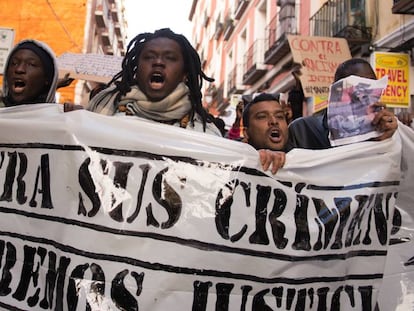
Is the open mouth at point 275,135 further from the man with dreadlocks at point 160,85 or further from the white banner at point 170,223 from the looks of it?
the white banner at point 170,223

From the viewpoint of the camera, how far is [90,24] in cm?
1658

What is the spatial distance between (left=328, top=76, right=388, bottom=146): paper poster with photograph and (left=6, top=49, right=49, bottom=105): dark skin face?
1.31 metres

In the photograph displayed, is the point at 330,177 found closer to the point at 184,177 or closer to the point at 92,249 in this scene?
the point at 184,177

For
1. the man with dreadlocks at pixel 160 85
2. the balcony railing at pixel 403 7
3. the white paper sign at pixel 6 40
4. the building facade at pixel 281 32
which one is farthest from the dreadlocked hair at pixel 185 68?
the balcony railing at pixel 403 7

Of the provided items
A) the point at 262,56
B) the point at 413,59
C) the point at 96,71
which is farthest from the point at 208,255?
the point at 262,56

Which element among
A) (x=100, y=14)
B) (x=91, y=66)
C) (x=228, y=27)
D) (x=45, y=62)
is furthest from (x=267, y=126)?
(x=228, y=27)

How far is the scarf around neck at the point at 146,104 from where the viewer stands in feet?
6.60

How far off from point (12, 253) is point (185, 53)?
1133 millimetres

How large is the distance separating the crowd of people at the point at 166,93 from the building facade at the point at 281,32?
7.71 ft

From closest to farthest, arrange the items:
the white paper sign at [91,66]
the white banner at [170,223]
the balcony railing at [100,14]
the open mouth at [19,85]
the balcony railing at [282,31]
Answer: the white banner at [170,223] < the open mouth at [19,85] < the white paper sign at [91,66] < the balcony railing at [282,31] < the balcony railing at [100,14]

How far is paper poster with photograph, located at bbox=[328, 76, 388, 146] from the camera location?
79.0 inches

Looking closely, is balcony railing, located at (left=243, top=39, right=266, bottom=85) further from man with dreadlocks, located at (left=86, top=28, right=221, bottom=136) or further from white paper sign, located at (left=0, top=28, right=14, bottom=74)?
man with dreadlocks, located at (left=86, top=28, right=221, bottom=136)

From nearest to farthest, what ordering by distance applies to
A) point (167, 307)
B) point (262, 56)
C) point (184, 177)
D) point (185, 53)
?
point (167, 307) → point (184, 177) → point (185, 53) → point (262, 56)

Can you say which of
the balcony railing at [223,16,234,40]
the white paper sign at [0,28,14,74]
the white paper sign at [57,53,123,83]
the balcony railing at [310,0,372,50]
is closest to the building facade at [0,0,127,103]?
the balcony railing at [223,16,234,40]
